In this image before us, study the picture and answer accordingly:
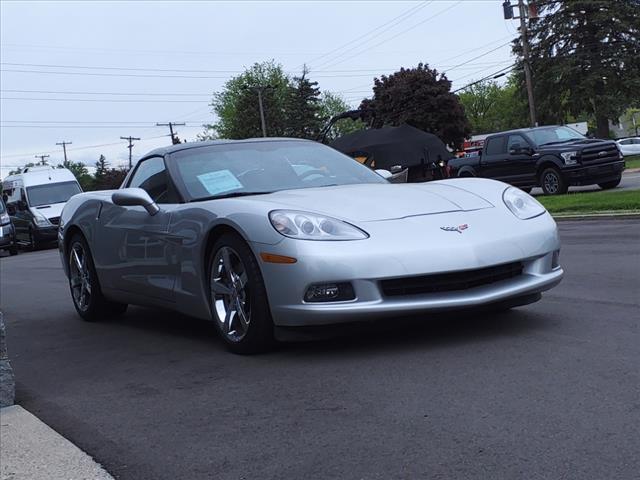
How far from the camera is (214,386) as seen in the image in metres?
4.14

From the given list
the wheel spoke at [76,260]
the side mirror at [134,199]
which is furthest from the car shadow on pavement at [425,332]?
the wheel spoke at [76,260]

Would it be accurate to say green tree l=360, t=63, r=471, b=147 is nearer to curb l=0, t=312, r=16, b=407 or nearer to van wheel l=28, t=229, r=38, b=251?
van wheel l=28, t=229, r=38, b=251

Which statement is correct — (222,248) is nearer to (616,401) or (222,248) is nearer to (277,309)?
(277,309)

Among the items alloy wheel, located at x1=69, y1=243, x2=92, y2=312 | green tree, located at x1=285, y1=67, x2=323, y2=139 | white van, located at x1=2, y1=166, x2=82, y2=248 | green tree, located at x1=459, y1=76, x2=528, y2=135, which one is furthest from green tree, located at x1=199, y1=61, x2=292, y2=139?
alloy wheel, located at x1=69, y1=243, x2=92, y2=312

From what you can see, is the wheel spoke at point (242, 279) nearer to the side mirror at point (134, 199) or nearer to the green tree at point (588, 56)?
the side mirror at point (134, 199)

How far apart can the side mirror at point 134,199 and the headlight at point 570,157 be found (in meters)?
14.3

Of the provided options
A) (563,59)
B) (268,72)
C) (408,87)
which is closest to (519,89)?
(563,59)

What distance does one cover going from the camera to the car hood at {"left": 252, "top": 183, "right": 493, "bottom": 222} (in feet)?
14.8

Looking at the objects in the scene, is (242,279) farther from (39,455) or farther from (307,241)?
(39,455)

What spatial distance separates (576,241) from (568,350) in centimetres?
584

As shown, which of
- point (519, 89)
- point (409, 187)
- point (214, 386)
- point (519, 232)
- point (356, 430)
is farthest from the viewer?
point (519, 89)

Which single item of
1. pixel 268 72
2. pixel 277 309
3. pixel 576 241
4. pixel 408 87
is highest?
pixel 268 72

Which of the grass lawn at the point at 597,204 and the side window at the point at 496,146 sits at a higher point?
the side window at the point at 496,146

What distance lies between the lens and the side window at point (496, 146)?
20031 mm
